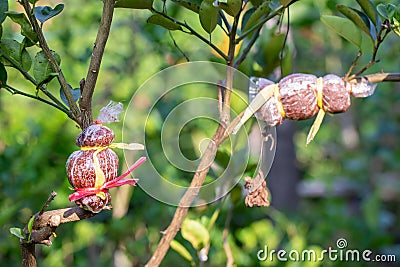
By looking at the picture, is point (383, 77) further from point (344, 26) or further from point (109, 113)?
point (109, 113)

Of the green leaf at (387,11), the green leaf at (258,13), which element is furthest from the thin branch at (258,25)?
the green leaf at (387,11)

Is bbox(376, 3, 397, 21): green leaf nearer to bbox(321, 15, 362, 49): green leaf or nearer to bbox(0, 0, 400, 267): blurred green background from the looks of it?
bbox(321, 15, 362, 49): green leaf

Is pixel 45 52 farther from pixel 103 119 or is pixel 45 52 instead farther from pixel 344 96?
pixel 344 96

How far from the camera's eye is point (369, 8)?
66cm

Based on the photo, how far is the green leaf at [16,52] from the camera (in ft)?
1.84

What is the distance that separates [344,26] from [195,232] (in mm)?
352

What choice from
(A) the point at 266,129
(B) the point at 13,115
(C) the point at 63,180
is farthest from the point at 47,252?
(A) the point at 266,129

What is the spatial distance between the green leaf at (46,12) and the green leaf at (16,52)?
36mm

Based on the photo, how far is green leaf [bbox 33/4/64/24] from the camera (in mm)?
579

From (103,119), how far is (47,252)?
80 cm

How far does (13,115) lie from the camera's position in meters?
1.48

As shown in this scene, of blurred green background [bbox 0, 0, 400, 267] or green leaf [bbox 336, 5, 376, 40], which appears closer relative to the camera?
green leaf [bbox 336, 5, 376, 40]

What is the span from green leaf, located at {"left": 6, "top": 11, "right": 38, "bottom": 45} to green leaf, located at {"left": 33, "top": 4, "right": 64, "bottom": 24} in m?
0.03

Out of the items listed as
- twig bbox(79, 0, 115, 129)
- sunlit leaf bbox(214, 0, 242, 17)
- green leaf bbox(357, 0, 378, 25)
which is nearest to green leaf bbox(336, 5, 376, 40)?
green leaf bbox(357, 0, 378, 25)
